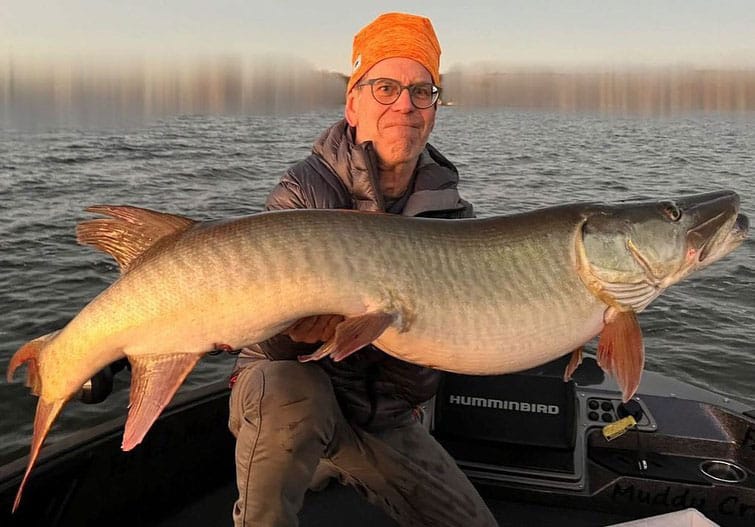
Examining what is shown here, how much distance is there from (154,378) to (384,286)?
0.84 metres

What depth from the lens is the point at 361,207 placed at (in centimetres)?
297

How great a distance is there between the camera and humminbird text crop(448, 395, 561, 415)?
3.41 meters

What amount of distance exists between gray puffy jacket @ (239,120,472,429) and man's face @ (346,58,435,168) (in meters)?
0.09

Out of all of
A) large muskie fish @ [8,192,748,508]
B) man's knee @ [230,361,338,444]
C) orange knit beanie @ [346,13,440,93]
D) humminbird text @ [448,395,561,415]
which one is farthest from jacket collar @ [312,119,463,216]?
humminbird text @ [448,395,561,415]

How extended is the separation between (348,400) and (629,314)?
1.27m

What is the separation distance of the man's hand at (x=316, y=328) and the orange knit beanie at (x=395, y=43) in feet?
4.43

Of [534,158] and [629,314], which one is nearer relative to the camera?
[629,314]

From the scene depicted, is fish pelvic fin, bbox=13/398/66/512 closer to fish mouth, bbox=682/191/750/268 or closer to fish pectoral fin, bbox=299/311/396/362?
fish pectoral fin, bbox=299/311/396/362

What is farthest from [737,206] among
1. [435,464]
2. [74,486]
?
[74,486]

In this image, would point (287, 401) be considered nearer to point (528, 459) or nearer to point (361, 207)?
point (361, 207)

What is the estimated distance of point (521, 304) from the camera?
228 centimetres

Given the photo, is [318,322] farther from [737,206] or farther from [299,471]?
[737,206]

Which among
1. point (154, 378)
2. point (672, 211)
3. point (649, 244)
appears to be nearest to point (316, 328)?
point (154, 378)

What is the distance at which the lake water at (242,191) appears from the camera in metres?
6.94
